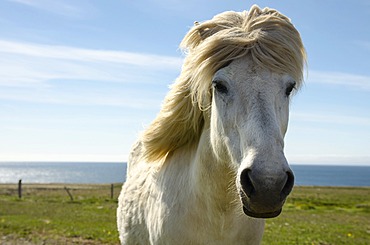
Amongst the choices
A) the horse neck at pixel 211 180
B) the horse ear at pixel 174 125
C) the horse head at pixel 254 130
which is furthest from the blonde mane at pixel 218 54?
the horse neck at pixel 211 180

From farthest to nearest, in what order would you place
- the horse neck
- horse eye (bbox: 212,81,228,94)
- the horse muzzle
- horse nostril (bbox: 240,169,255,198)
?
1. the horse neck
2. horse eye (bbox: 212,81,228,94)
3. horse nostril (bbox: 240,169,255,198)
4. the horse muzzle

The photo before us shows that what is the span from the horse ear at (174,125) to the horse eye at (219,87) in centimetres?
54

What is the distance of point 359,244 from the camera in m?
10.1

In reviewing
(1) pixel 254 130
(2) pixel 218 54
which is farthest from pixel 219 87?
(1) pixel 254 130

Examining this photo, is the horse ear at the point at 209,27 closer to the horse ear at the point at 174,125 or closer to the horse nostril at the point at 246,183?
the horse ear at the point at 174,125

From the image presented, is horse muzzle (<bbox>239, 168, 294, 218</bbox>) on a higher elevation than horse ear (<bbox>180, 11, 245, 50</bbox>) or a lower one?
lower

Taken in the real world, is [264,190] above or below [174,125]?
below

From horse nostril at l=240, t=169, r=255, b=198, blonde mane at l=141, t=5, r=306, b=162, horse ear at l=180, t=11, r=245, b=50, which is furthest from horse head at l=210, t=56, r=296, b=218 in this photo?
horse ear at l=180, t=11, r=245, b=50

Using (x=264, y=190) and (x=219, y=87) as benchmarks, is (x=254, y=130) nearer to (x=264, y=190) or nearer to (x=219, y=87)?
(x=264, y=190)

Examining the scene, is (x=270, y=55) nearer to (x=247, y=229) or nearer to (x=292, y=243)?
(x=247, y=229)

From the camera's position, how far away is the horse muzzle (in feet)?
7.40

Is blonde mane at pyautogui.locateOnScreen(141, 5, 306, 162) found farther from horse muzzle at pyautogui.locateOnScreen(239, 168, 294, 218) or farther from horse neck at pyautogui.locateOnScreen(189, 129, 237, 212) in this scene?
horse muzzle at pyautogui.locateOnScreen(239, 168, 294, 218)

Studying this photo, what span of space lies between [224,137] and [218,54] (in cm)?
62

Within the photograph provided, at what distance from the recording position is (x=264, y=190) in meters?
2.28
